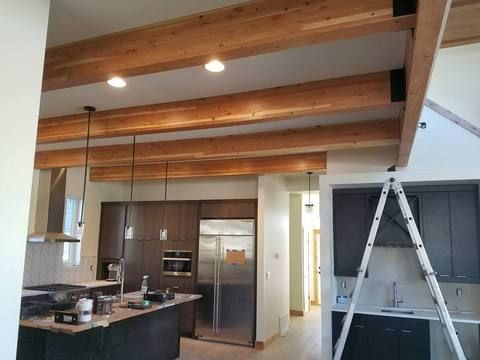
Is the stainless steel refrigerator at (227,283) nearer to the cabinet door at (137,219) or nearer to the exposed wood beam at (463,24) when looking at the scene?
the cabinet door at (137,219)

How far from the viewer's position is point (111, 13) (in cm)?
236

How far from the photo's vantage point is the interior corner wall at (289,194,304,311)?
9.33m

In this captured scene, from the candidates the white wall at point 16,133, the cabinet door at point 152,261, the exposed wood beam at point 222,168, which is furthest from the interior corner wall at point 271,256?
the white wall at point 16,133

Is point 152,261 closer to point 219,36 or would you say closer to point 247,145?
point 247,145

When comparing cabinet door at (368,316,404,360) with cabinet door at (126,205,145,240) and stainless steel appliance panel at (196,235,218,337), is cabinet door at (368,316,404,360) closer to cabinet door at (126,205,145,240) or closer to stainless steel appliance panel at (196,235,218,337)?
stainless steel appliance panel at (196,235,218,337)

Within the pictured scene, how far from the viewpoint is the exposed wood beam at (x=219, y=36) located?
6.81ft

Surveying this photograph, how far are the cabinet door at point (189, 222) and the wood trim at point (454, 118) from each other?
13.9 feet

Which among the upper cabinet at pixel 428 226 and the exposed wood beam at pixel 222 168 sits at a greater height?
the exposed wood beam at pixel 222 168

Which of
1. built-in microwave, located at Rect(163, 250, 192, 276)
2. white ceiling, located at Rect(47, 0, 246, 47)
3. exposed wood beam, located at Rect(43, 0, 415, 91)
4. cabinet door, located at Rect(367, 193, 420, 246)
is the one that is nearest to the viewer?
exposed wood beam, located at Rect(43, 0, 415, 91)

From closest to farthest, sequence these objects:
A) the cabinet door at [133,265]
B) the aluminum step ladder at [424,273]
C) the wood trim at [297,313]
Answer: the aluminum step ladder at [424,273], the cabinet door at [133,265], the wood trim at [297,313]

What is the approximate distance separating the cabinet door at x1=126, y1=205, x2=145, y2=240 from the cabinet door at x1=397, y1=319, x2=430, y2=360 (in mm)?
4813

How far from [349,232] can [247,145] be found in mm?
1793

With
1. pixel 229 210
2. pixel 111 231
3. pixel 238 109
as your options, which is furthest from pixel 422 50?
pixel 111 231

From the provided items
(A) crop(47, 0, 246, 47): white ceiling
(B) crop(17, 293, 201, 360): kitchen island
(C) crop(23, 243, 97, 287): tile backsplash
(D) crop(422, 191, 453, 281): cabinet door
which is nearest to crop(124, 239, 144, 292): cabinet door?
(C) crop(23, 243, 97, 287): tile backsplash
